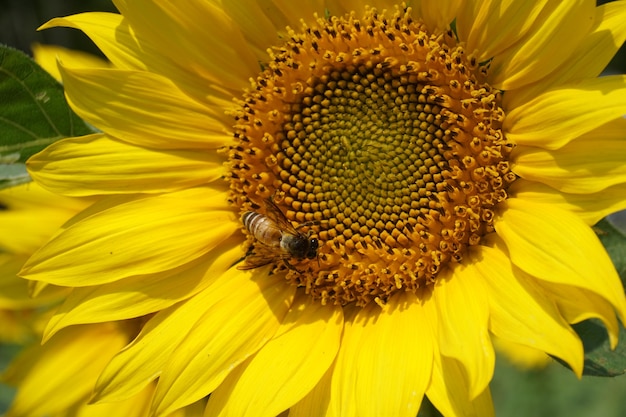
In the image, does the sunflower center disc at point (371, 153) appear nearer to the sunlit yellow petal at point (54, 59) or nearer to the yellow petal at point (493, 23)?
the yellow petal at point (493, 23)

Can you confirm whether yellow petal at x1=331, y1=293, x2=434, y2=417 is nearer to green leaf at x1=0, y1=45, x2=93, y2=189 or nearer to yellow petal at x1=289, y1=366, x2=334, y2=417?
yellow petal at x1=289, y1=366, x2=334, y2=417

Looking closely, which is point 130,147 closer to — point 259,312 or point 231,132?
point 231,132

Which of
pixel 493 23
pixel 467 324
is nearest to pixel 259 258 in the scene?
pixel 467 324

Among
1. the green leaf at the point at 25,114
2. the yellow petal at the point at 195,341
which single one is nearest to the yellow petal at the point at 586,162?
the yellow petal at the point at 195,341

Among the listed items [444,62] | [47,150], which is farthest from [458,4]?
[47,150]

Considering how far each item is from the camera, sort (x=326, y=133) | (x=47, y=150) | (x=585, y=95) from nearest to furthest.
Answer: (x=585, y=95) < (x=47, y=150) < (x=326, y=133)

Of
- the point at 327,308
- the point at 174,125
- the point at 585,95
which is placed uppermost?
the point at 174,125
